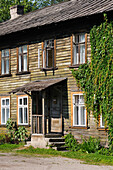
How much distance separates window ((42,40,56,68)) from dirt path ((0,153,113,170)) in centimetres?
648

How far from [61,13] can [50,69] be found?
10.8 feet

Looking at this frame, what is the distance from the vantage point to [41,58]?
23.4 metres

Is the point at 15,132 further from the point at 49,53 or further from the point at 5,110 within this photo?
the point at 49,53

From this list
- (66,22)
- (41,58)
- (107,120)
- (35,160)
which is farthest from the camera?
(41,58)

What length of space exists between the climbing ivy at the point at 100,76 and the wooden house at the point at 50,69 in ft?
1.74

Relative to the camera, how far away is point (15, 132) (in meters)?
24.4

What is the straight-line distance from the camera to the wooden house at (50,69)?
20797mm

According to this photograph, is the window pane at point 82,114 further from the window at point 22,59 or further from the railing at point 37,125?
the window at point 22,59

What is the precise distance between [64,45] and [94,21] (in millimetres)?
2326

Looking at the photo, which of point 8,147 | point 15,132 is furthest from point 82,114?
point 15,132

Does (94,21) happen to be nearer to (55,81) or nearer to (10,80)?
(55,81)

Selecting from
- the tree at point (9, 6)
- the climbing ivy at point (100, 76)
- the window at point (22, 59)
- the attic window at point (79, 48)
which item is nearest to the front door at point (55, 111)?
the attic window at point (79, 48)

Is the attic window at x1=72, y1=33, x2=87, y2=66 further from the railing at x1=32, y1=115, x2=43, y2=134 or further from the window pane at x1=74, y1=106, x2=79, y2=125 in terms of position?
the railing at x1=32, y1=115, x2=43, y2=134

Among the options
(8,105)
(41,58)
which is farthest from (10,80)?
(41,58)
